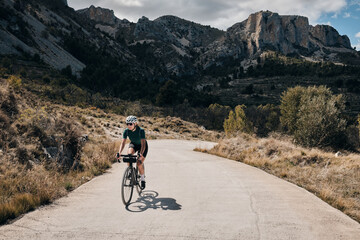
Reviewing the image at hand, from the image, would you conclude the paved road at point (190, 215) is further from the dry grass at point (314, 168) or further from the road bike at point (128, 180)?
the dry grass at point (314, 168)

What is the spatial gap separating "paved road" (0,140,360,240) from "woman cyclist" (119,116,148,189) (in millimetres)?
938

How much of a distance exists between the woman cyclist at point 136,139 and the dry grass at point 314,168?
17.1ft

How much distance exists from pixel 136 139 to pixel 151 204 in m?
1.84

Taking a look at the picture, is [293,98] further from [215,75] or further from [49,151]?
[215,75]

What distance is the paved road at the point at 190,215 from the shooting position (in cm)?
398

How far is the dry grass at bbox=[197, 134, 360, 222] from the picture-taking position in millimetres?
6172

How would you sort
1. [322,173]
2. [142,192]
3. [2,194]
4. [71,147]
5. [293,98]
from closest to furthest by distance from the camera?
1. [2,194]
2. [142,192]
3. [322,173]
4. [71,147]
5. [293,98]

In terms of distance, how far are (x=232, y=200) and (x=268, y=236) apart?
6.27 ft

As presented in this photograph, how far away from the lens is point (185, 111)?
68.1 m

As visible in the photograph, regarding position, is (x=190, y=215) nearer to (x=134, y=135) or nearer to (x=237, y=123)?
(x=134, y=135)

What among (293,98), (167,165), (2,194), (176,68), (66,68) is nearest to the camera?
(2,194)

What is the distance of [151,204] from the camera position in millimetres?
5531

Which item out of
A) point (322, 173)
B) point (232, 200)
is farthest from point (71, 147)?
point (322, 173)

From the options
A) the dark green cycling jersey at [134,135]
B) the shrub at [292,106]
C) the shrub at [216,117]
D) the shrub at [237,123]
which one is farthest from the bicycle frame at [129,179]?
the shrub at [216,117]
